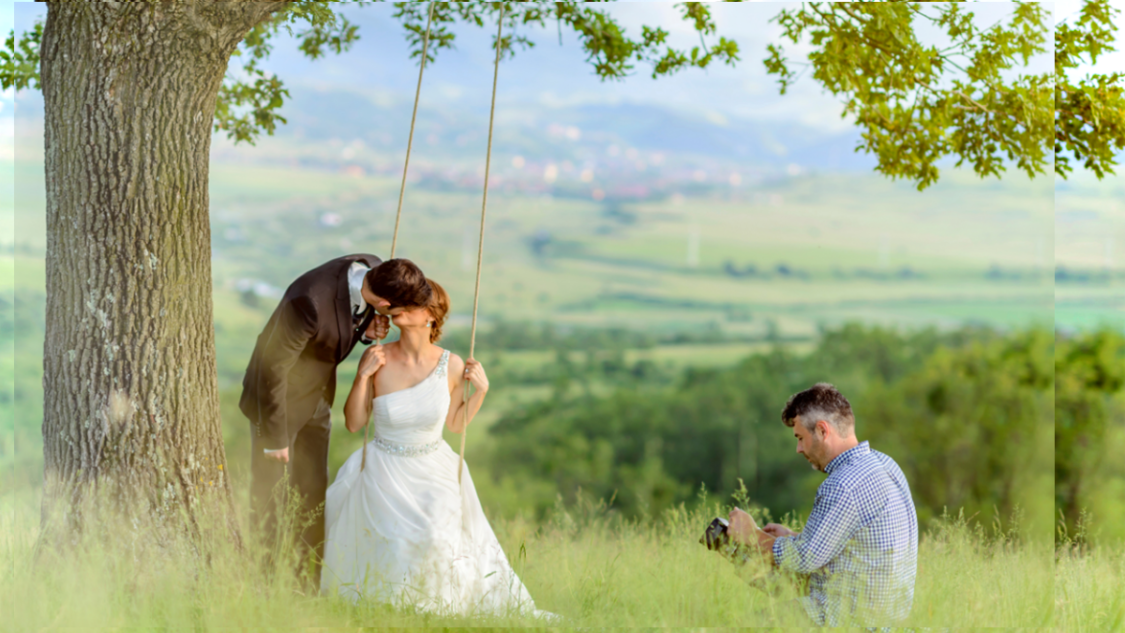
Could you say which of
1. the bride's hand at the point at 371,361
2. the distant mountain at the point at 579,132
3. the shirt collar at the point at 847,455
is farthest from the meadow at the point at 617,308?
the distant mountain at the point at 579,132

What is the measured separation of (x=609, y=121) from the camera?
3806 cm

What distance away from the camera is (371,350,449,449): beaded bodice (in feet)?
10.4

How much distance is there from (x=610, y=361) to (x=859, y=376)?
12.9 meters

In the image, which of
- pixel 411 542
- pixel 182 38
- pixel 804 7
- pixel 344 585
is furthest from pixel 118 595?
pixel 804 7

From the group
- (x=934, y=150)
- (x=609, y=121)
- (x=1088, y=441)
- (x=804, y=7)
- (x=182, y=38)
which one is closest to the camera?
(x=182, y=38)

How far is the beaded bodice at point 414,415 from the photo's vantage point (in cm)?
318

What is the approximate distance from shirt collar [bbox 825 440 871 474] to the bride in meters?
1.31

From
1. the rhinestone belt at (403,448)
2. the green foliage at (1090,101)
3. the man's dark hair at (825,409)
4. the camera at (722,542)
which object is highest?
the green foliage at (1090,101)

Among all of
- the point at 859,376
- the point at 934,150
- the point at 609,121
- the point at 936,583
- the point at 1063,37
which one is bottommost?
the point at 859,376

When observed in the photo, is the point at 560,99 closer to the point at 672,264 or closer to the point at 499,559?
the point at 672,264

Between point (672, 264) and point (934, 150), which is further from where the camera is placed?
point (672, 264)

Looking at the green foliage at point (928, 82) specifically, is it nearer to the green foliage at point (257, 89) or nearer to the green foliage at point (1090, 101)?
the green foliage at point (1090, 101)

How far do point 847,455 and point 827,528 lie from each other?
243 mm

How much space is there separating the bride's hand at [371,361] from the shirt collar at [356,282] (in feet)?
0.94
